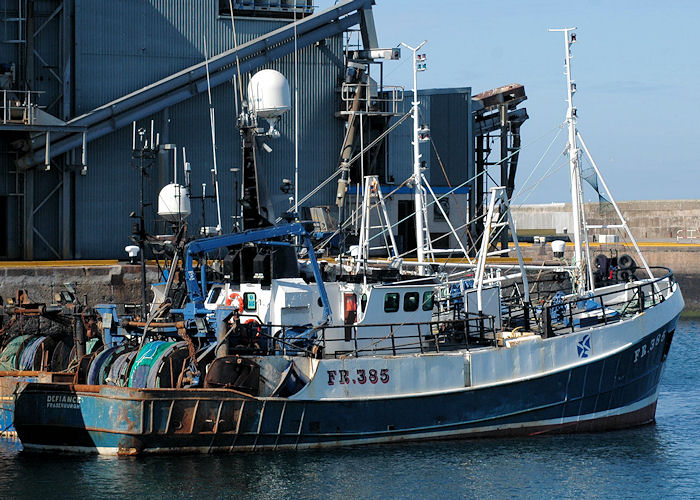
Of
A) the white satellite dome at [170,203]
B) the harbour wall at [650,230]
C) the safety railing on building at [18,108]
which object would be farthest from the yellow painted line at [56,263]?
the harbour wall at [650,230]

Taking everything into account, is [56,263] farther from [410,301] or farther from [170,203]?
[410,301]

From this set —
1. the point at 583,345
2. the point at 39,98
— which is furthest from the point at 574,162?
the point at 39,98

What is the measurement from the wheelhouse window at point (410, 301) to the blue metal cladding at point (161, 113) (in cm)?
1446

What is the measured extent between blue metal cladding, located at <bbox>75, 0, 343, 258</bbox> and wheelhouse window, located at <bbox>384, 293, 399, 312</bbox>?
569 inches

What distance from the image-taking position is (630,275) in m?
28.5

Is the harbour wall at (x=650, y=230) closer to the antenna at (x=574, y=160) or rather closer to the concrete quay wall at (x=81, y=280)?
the antenna at (x=574, y=160)

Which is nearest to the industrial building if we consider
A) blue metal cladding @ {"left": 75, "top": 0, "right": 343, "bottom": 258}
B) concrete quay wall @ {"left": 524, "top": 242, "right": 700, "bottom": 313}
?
blue metal cladding @ {"left": 75, "top": 0, "right": 343, "bottom": 258}

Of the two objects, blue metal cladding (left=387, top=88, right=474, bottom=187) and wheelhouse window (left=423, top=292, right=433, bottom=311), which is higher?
blue metal cladding (left=387, top=88, right=474, bottom=187)

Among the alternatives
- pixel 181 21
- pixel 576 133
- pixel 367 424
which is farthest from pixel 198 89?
pixel 367 424

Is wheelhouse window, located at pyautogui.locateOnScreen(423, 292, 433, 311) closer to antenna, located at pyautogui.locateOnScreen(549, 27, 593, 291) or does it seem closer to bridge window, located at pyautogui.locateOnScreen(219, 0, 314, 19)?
antenna, located at pyautogui.locateOnScreen(549, 27, 593, 291)

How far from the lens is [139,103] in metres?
36.0

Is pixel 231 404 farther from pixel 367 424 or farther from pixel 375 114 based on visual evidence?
pixel 375 114

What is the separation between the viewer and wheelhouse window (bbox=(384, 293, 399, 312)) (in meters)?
23.0

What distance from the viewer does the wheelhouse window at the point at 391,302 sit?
23.0 metres
